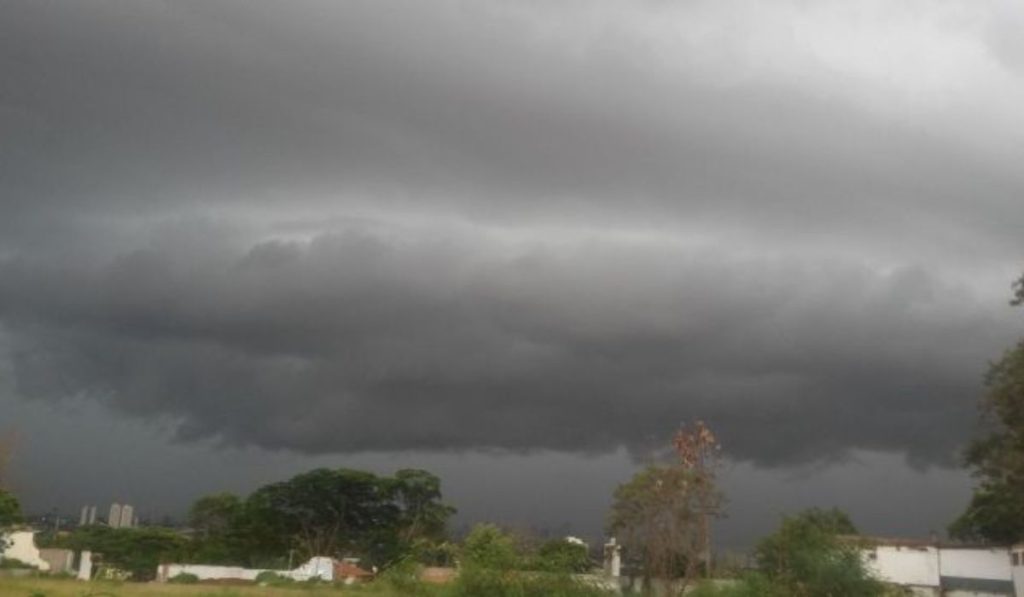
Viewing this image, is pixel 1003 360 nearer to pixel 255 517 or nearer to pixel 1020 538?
pixel 1020 538

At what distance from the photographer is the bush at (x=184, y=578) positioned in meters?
73.0

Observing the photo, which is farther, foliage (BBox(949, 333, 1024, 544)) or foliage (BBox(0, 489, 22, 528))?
foliage (BBox(0, 489, 22, 528))

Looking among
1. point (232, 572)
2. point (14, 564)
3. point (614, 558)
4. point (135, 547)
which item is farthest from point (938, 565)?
point (14, 564)

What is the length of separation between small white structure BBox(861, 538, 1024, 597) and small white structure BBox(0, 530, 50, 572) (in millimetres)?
57119

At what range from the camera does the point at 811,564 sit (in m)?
53.9

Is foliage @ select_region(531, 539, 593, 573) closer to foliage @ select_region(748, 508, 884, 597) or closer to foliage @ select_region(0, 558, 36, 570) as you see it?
foliage @ select_region(748, 508, 884, 597)

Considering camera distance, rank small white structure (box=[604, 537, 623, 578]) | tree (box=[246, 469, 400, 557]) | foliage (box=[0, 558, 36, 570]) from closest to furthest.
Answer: small white structure (box=[604, 537, 623, 578])
foliage (box=[0, 558, 36, 570])
tree (box=[246, 469, 400, 557])

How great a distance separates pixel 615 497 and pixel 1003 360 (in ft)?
75.3

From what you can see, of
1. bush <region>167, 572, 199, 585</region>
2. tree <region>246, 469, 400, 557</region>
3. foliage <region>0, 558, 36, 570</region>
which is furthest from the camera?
tree <region>246, 469, 400, 557</region>

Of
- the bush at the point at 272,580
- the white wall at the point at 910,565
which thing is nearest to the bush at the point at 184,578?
the bush at the point at 272,580

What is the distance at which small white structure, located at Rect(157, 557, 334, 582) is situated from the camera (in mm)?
78131

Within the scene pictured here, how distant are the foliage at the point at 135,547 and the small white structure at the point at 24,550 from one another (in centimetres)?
505

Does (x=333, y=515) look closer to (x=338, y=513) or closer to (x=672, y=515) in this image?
(x=338, y=513)

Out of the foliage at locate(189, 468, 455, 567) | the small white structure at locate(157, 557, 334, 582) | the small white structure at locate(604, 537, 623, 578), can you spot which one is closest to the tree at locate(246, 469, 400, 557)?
the foliage at locate(189, 468, 455, 567)
